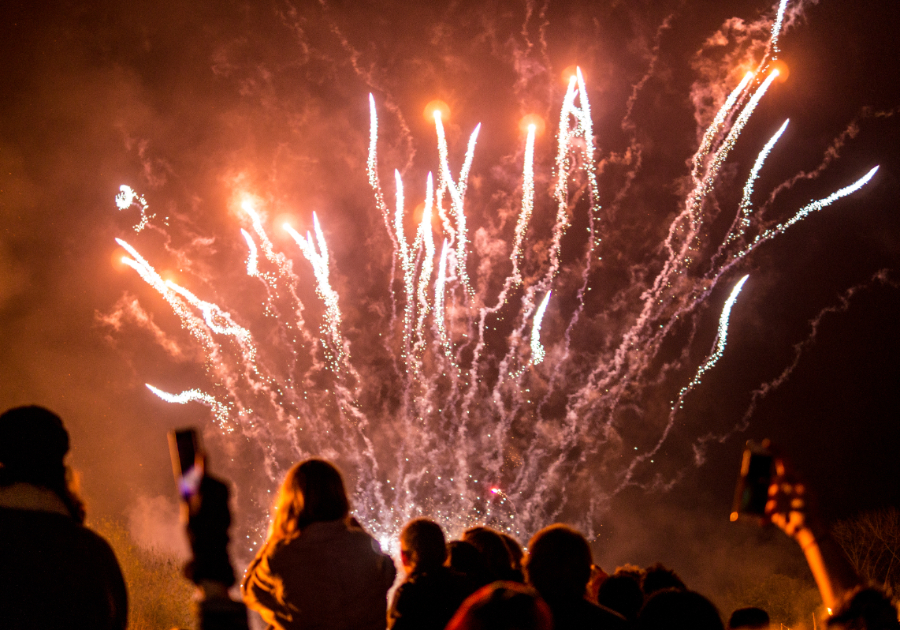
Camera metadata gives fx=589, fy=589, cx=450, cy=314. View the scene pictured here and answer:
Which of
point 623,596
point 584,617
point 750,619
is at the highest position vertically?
point 584,617

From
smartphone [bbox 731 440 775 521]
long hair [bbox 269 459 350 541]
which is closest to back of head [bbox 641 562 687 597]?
smartphone [bbox 731 440 775 521]

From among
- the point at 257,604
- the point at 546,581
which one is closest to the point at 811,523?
the point at 546,581

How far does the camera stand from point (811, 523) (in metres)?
2.50

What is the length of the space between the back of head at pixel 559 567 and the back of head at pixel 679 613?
13.3 inches

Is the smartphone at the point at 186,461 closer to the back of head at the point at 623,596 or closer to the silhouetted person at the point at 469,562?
the silhouetted person at the point at 469,562

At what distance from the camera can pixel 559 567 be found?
2805 millimetres

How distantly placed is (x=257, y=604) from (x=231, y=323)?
30662 mm

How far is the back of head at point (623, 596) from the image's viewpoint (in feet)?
13.0

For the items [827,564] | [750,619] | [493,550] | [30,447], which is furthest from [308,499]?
[750,619]

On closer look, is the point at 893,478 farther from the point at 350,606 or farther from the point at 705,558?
the point at 350,606

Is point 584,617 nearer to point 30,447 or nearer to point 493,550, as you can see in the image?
point 493,550

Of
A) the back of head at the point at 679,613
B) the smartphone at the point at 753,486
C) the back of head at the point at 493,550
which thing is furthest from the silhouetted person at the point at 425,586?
the smartphone at the point at 753,486

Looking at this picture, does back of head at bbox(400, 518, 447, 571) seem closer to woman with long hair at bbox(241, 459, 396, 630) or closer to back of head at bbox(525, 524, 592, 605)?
woman with long hair at bbox(241, 459, 396, 630)

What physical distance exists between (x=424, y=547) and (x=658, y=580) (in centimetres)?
180
